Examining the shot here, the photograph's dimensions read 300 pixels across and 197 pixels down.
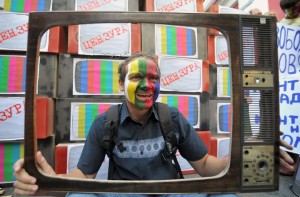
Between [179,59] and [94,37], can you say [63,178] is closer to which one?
[94,37]

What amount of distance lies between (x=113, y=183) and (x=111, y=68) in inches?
37.1

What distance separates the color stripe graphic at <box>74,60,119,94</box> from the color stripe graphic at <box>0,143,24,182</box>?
529 millimetres

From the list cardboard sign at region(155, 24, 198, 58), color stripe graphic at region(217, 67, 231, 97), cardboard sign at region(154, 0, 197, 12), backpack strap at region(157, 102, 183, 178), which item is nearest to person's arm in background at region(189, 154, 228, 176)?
backpack strap at region(157, 102, 183, 178)

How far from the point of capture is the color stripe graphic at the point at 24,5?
53.2 inches

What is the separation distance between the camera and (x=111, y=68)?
1.42 metres

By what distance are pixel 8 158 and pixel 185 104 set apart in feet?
3.85

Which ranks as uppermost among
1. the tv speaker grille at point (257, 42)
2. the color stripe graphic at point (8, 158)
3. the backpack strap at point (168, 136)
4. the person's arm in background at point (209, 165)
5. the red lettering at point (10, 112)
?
the tv speaker grille at point (257, 42)

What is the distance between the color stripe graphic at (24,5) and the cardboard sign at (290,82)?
4.56 ft

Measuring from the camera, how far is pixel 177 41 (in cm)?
150

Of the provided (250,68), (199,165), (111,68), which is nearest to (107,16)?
(250,68)

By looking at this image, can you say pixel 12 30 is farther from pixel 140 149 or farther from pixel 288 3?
pixel 288 3

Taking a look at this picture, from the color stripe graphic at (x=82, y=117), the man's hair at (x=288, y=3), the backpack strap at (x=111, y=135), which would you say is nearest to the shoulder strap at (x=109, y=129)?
the backpack strap at (x=111, y=135)

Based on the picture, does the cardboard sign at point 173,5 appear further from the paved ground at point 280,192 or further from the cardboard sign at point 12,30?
the paved ground at point 280,192

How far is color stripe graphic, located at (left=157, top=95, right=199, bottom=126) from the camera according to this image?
4.86 feet
